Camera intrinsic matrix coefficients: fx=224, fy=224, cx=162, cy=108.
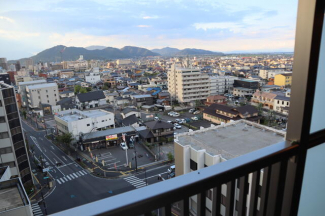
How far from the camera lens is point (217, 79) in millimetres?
18297

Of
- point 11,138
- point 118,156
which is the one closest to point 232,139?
point 118,156

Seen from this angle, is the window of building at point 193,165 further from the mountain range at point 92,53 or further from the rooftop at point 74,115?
the mountain range at point 92,53

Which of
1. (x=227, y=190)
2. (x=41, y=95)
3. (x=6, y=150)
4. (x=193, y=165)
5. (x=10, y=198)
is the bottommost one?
(x=41, y=95)

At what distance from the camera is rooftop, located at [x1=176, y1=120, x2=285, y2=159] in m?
4.45

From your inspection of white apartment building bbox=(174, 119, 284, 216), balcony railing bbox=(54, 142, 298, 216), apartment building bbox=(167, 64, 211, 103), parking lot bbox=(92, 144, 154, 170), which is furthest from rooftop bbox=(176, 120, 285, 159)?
apartment building bbox=(167, 64, 211, 103)

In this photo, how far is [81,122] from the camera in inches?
381

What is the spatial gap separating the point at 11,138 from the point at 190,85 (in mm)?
12018

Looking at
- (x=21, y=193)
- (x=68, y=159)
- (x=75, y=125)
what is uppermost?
(x=21, y=193)

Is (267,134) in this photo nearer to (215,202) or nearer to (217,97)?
(215,202)

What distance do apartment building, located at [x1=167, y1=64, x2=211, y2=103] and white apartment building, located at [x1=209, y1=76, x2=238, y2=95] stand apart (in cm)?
186

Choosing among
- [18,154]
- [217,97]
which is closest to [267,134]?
[18,154]

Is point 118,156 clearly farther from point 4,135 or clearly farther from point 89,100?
point 89,100

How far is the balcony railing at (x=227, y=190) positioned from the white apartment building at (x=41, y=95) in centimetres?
1794

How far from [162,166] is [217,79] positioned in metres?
12.5
